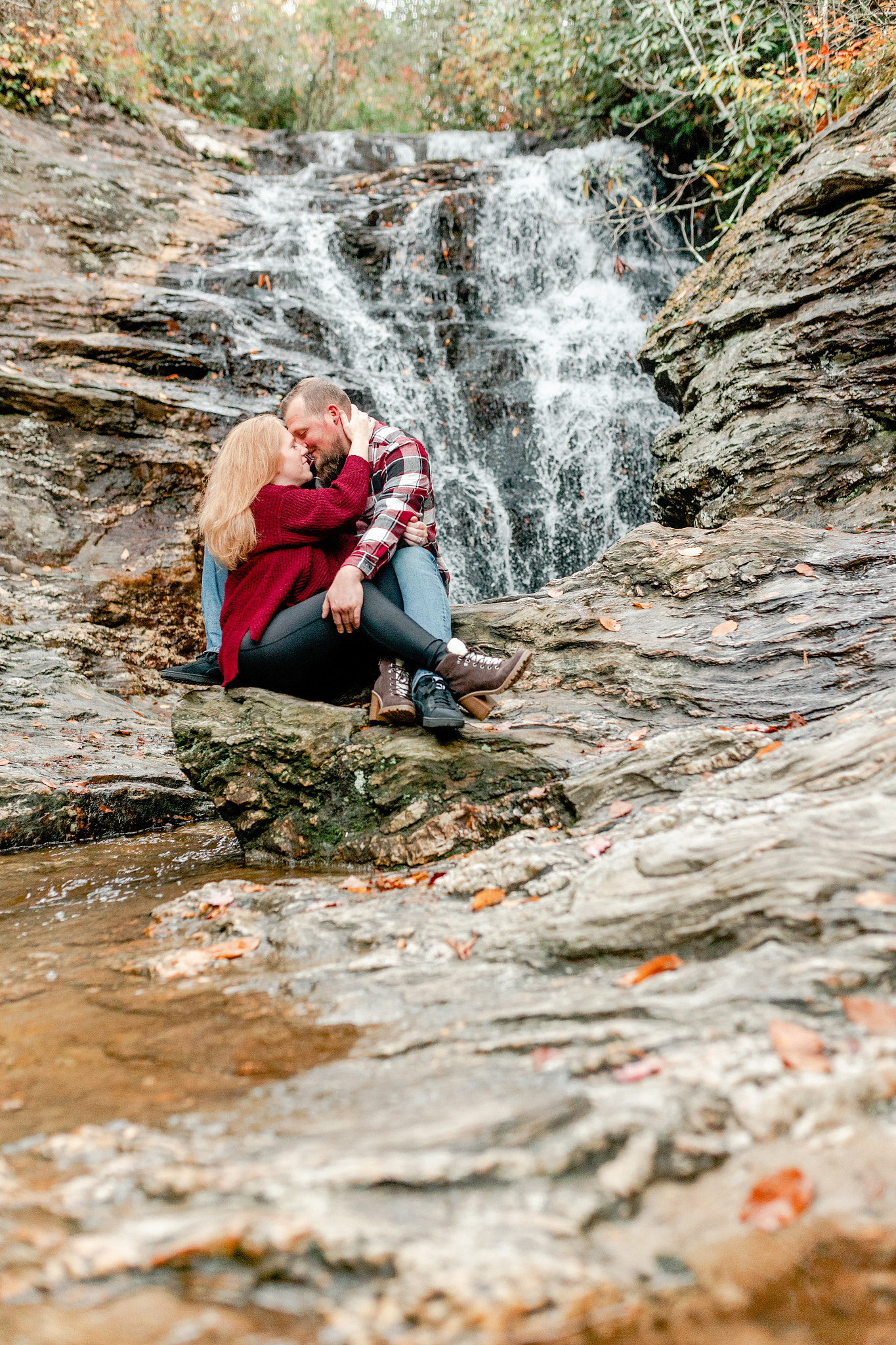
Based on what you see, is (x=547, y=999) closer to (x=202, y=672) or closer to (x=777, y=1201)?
(x=777, y=1201)

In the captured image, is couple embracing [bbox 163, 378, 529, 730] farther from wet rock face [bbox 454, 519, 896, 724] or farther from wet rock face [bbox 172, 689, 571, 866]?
wet rock face [bbox 454, 519, 896, 724]

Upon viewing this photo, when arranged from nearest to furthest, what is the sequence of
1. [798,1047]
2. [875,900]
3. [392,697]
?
[798,1047]
[875,900]
[392,697]

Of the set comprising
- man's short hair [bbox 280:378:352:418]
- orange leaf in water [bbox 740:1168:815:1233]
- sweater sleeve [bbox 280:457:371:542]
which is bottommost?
orange leaf in water [bbox 740:1168:815:1233]

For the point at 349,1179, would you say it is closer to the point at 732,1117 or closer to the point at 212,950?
the point at 732,1117

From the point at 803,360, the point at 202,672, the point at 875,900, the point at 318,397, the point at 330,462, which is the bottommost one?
the point at 875,900

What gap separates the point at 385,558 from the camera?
3406 millimetres

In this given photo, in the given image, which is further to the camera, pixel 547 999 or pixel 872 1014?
pixel 547 999

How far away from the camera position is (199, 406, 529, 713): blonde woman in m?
3.35

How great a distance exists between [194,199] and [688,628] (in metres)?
11.2

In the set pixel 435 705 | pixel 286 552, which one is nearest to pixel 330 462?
pixel 286 552

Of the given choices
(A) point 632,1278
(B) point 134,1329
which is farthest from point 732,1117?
(B) point 134,1329

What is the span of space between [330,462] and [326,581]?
663 mm

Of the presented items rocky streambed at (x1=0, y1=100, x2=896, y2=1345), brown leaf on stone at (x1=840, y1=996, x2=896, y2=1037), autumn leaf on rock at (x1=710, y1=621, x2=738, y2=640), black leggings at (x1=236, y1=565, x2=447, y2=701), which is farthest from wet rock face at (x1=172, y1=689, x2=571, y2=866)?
brown leaf on stone at (x1=840, y1=996, x2=896, y2=1037)

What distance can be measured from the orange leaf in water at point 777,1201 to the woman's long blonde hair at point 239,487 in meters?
2.90
